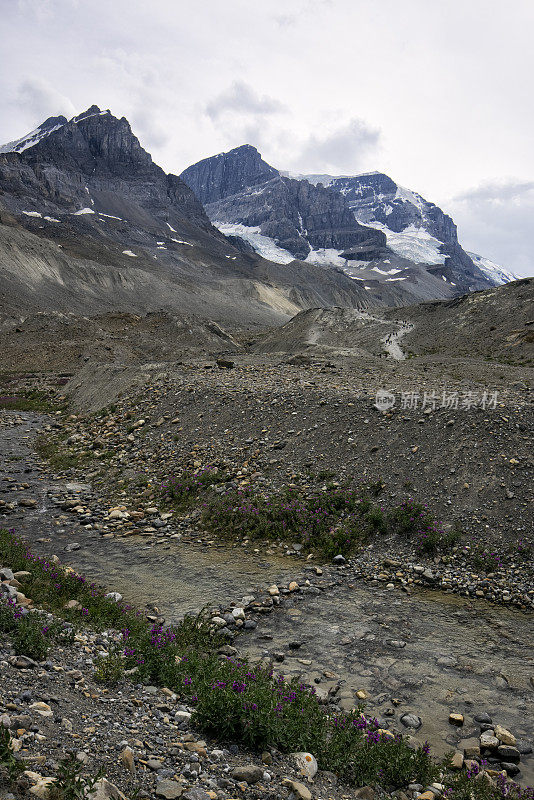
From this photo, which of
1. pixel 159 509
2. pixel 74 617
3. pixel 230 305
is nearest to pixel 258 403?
pixel 159 509

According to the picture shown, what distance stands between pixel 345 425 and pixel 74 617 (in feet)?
39.6

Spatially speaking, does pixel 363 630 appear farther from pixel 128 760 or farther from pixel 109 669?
pixel 128 760

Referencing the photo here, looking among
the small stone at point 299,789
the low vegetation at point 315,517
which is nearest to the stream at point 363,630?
the low vegetation at point 315,517

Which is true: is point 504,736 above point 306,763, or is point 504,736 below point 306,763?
below

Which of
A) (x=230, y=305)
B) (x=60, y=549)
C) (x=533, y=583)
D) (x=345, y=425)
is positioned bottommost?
(x=60, y=549)

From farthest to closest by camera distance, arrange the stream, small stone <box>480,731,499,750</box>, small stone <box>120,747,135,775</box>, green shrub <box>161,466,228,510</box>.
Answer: green shrub <box>161,466,228,510</box> < the stream < small stone <box>480,731,499,750</box> < small stone <box>120,747,135,775</box>

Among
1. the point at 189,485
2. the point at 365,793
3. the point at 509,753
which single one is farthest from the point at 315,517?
the point at 365,793

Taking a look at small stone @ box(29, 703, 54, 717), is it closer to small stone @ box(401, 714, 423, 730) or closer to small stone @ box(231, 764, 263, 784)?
small stone @ box(231, 764, 263, 784)

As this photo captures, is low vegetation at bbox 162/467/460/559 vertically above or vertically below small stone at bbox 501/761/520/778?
above

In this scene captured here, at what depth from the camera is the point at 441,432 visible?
16297 millimetres

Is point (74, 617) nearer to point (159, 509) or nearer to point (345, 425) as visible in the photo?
point (159, 509)

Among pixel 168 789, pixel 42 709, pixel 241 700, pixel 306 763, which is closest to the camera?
pixel 168 789

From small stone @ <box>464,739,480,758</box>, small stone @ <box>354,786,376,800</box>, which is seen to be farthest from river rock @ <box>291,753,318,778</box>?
small stone @ <box>464,739,480,758</box>

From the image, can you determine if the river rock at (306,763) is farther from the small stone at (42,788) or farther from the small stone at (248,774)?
the small stone at (42,788)
